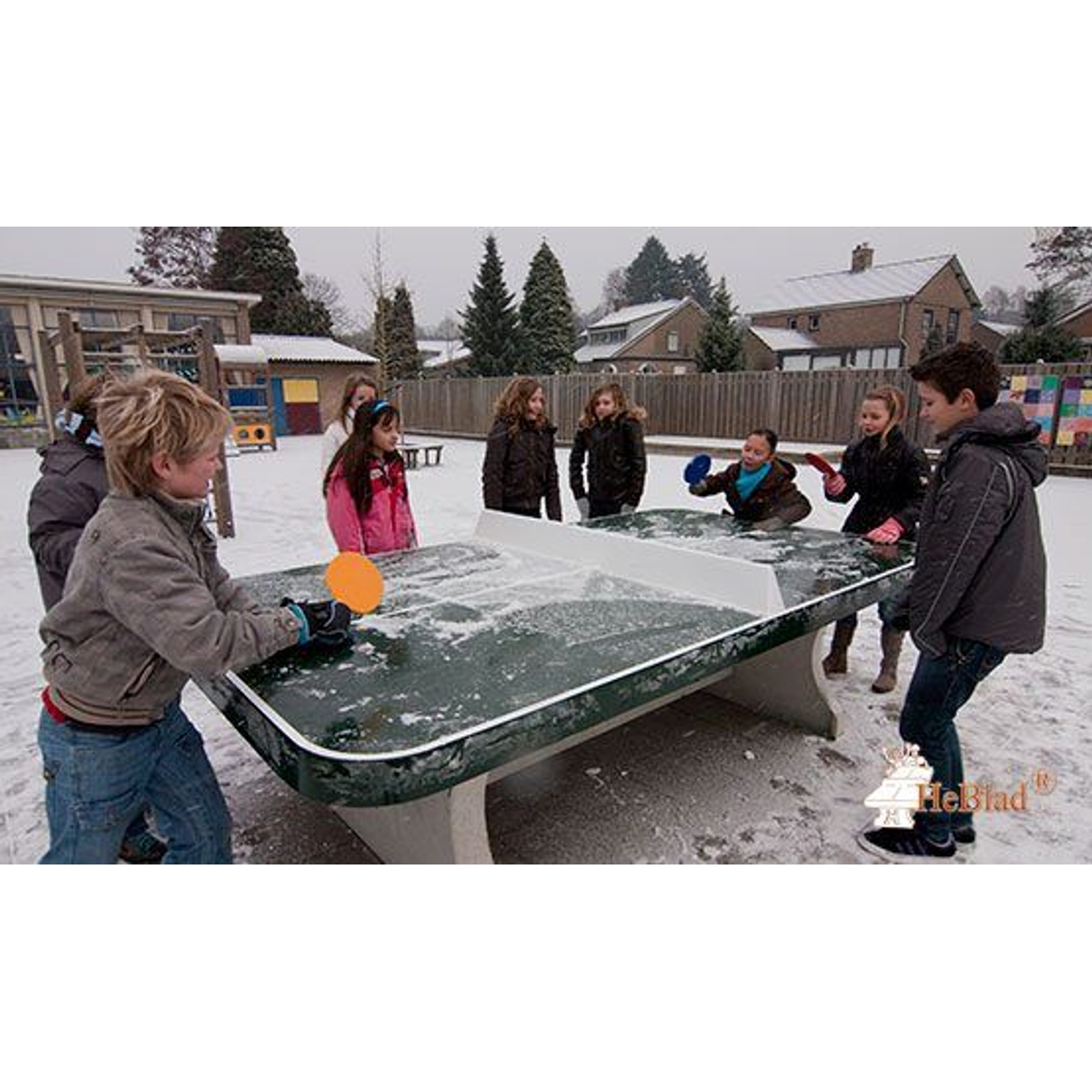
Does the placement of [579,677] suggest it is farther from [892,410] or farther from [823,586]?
[892,410]

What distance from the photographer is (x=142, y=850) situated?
7.14ft

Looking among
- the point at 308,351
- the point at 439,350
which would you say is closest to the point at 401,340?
the point at 308,351

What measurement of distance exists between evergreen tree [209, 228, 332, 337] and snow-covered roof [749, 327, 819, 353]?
1697cm

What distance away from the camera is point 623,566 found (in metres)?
2.62

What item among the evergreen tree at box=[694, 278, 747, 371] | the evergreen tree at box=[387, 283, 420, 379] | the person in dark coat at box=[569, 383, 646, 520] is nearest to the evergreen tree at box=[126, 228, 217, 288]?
the evergreen tree at box=[387, 283, 420, 379]

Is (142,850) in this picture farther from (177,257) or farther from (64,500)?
(177,257)

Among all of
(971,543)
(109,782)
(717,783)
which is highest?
(971,543)

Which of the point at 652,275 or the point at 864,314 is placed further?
the point at 652,275

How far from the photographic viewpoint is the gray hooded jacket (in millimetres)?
1889

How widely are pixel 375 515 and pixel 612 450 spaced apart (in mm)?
1766

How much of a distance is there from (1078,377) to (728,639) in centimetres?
1019

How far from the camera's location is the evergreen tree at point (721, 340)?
21.1 m

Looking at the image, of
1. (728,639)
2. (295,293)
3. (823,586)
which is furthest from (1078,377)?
(295,293)

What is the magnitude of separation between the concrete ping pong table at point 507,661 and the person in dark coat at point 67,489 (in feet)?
1.83
